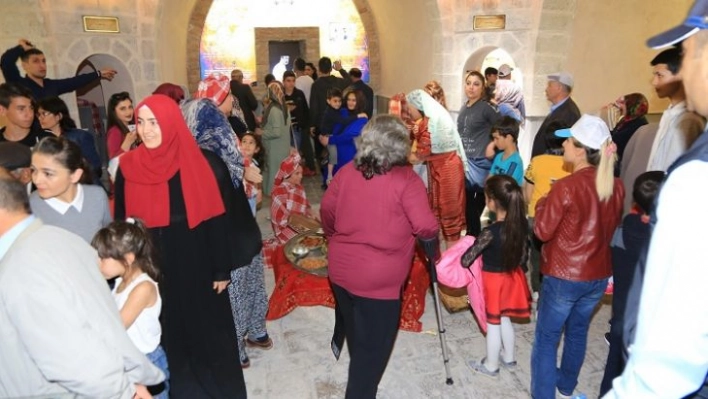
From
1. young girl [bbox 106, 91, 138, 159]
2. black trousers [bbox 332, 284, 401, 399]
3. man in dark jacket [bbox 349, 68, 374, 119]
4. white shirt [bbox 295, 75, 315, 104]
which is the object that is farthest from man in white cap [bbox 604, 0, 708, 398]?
white shirt [bbox 295, 75, 315, 104]

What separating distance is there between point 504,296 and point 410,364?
894mm

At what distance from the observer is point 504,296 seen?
3.33 metres

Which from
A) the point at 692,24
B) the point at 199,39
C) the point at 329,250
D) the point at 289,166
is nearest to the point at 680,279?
the point at 692,24

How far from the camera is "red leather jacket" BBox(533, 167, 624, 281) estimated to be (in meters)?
2.74

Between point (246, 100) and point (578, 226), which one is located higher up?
point (246, 100)

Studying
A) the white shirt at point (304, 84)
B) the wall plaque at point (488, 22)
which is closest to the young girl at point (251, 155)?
the wall plaque at point (488, 22)

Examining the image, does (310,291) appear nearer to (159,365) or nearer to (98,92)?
(159,365)

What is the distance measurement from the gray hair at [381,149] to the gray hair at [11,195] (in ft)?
5.13

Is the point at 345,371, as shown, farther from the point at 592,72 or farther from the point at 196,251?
the point at 592,72

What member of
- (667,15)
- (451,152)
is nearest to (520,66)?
(667,15)

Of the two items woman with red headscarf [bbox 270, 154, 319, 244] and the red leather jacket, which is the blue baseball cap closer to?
the red leather jacket

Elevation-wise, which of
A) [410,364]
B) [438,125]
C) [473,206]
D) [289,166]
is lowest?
[410,364]

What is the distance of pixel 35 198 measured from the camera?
2.65 m

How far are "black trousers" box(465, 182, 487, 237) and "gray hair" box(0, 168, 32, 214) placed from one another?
4409 millimetres
